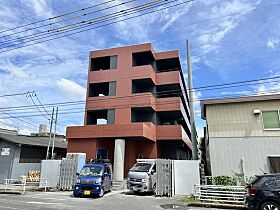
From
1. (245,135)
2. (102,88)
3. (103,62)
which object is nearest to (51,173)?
(102,88)

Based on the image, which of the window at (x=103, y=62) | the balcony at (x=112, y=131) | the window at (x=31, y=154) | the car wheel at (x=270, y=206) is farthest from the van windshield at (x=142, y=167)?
the window at (x=103, y=62)

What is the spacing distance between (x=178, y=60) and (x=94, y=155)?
1627cm

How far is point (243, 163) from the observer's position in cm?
1344

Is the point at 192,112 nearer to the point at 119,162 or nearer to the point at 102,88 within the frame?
the point at 119,162

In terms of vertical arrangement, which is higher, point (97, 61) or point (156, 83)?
point (97, 61)

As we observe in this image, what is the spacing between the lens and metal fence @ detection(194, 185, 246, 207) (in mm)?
10836

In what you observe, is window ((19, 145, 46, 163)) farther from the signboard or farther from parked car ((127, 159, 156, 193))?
parked car ((127, 159, 156, 193))

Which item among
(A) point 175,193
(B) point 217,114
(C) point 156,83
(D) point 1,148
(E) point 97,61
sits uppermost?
(E) point 97,61

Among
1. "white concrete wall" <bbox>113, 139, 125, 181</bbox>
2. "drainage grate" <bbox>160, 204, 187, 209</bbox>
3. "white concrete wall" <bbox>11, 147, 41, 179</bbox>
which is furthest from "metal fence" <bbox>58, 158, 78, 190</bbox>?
"drainage grate" <bbox>160, 204, 187, 209</bbox>

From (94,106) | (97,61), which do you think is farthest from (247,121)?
(97,61)

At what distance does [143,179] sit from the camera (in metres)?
14.4

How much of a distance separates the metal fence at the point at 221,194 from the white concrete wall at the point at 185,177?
7.32 feet

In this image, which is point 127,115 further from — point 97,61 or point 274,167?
point 274,167

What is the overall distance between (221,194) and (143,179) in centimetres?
491
